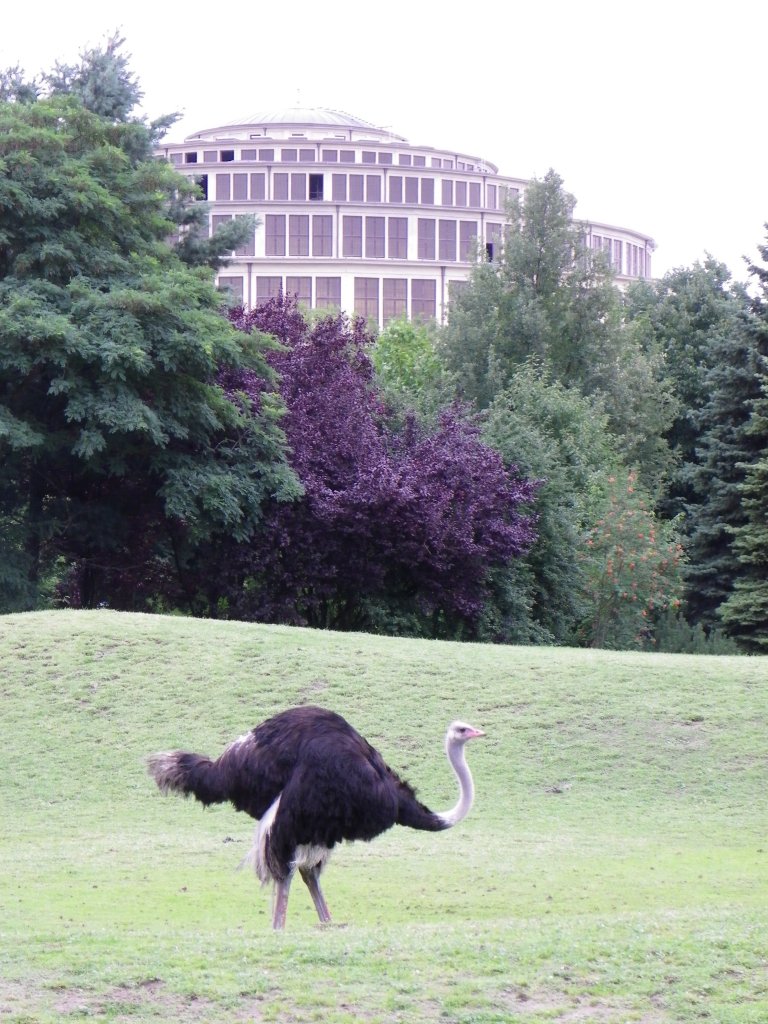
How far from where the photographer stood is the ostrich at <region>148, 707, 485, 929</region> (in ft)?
33.9

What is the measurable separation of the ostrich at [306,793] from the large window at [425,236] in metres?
98.6

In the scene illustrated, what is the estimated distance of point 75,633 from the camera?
926 inches

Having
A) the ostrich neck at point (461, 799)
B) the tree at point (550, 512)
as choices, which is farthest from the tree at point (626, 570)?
the ostrich neck at point (461, 799)

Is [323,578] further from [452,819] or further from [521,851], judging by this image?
[452,819]

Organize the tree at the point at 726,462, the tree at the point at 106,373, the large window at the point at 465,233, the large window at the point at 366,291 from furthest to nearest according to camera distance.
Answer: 1. the large window at the point at 465,233
2. the large window at the point at 366,291
3. the tree at the point at 726,462
4. the tree at the point at 106,373

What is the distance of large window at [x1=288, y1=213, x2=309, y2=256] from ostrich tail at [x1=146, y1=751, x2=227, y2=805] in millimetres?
96682

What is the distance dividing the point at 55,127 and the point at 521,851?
2132cm

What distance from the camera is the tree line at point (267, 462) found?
28.8m

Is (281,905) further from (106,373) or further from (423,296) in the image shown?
(423,296)

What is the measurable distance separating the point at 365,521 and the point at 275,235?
7779 centimetres

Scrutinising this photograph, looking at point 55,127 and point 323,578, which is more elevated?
point 55,127

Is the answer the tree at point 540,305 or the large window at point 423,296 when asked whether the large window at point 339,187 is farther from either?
the tree at point 540,305

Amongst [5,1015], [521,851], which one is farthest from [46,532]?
[5,1015]

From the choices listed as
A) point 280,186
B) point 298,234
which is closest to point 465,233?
point 298,234
